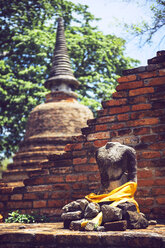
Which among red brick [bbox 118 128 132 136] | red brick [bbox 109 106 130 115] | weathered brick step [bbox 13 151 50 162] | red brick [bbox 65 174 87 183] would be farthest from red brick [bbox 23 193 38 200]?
weathered brick step [bbox 13 151 50 162]

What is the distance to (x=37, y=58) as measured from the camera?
1150cm

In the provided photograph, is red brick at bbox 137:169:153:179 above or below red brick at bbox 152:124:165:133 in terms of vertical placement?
below

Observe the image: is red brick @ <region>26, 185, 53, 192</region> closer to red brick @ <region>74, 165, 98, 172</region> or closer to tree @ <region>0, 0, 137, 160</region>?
red brick @ <region>74, 165, 98, 172</region>

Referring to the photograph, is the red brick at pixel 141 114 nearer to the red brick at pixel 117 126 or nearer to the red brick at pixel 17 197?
the red brick at pixel 117 126

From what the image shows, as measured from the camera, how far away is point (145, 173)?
130 inches

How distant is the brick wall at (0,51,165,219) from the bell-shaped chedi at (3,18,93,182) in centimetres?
259

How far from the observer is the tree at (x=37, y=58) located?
11.0 meters

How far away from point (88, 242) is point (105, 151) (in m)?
1.16

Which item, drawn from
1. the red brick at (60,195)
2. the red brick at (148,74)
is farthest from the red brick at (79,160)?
the red brick at (148,74)

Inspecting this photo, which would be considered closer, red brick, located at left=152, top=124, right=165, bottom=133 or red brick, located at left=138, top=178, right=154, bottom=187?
red brick, located at left=138, top=178, right=154, bottom=187

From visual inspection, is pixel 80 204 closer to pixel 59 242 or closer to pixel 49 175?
pixel 59 242

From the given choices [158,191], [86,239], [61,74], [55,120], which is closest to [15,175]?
[55,120]

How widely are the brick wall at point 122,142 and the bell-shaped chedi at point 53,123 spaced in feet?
8.49

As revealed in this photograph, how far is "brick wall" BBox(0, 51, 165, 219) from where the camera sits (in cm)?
328
